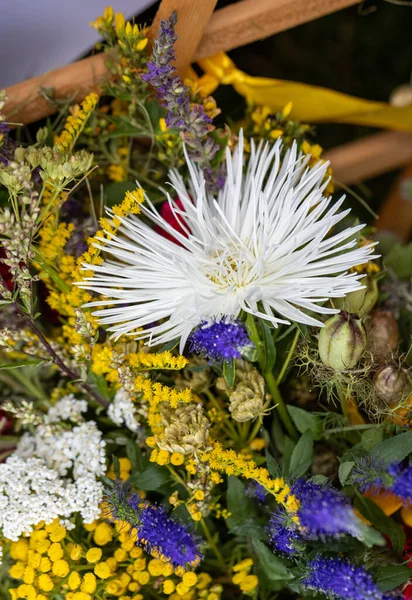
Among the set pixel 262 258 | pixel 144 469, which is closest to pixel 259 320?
pixel 262 258

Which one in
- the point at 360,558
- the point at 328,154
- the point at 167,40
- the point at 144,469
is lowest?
the point at 360,558

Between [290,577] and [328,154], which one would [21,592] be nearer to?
[290,577]

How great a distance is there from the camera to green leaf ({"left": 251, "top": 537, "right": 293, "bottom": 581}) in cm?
56

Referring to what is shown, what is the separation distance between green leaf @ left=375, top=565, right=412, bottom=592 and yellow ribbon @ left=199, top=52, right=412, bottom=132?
52 centimetres

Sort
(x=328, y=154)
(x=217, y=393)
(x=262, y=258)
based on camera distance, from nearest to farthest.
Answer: (x=262, y=258)
(x=217, y=393)
(x=328, y=154)

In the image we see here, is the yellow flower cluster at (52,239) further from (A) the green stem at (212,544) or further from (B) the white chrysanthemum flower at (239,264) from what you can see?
(A) the green stem at (212,544)

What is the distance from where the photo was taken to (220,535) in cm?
67

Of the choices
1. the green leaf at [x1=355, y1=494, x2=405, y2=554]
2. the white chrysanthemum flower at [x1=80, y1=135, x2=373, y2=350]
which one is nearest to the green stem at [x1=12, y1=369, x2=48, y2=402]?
the white chrysanthemum flower at [x1=80, y1=135, x2=373, y2=350]

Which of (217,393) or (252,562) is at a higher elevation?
(217,393)

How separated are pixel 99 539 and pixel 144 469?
0.24 ft

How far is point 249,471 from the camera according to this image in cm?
53

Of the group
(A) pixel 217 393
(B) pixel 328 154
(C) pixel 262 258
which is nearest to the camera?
(C) pixel 262 258

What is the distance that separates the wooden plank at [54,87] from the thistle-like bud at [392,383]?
41 centimetres

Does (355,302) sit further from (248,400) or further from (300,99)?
(300,99)
